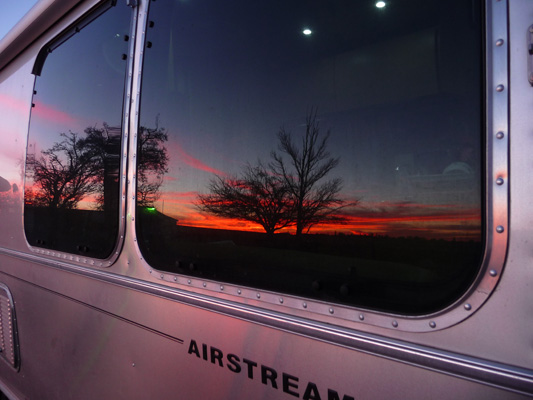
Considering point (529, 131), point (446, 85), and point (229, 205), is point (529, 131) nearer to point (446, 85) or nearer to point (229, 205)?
point (446, 85)

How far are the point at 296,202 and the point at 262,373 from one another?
0.58 m

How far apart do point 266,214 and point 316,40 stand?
59 centimetres

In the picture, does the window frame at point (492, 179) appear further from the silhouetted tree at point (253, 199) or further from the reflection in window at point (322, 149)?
the silhouetted tree at point (253, 199)

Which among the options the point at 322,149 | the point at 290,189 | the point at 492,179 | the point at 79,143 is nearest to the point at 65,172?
the point at 79,143

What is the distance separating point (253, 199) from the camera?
1488 mm

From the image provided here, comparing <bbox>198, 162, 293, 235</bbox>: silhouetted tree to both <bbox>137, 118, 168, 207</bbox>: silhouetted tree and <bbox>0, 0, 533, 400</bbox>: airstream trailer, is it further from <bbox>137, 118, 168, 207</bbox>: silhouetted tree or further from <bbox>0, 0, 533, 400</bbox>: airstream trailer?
<bbox>137, 118, 168, 207</bbox>: silhouetted tree

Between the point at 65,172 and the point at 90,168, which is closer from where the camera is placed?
the point at 90,168

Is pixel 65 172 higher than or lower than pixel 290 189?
higher

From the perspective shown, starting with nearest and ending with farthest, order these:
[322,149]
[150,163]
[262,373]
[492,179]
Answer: [492,179] → [322,149] → [262,373] → [150,163]

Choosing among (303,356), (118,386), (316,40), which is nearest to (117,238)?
(118,386)

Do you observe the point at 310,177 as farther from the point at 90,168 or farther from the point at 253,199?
the point at 90,168

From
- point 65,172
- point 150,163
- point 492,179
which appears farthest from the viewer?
point 65,172

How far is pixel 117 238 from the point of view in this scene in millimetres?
2057

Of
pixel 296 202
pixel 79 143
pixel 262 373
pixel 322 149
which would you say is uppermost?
pixel 79 143
